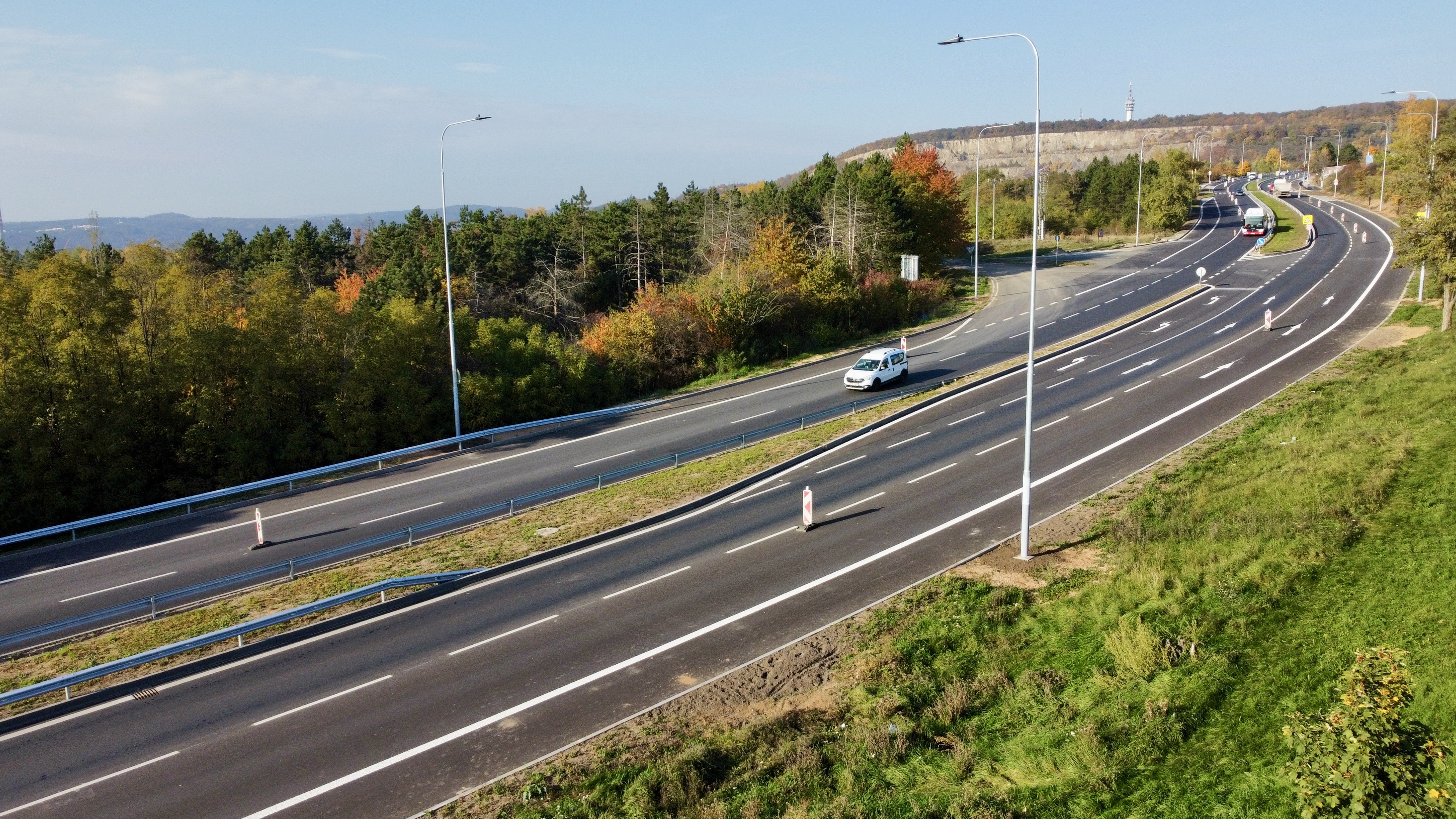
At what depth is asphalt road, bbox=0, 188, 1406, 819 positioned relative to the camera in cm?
1262

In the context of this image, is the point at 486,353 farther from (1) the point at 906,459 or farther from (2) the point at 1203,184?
(2) the point at 1203,184

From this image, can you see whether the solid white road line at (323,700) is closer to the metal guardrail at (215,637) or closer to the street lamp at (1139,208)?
the metal guardrail at (215,637)

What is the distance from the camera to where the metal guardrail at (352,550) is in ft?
58.3

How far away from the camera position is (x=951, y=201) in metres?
76.4

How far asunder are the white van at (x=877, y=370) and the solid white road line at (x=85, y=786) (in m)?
27.9

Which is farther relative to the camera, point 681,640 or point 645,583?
point 645,583

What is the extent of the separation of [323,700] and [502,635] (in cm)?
337

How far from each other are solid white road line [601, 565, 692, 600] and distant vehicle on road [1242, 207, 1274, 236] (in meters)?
78.3

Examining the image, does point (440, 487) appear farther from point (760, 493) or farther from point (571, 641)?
point (571, 641)

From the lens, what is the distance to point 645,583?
19344mm

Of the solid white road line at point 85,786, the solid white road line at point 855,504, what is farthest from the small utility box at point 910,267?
the solid white road line at point 85,786

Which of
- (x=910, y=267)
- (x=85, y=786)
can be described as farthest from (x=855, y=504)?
(x=910, y=267)

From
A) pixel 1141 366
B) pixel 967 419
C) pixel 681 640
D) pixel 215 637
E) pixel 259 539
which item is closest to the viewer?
pixel 215 637

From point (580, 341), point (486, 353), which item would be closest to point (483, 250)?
point (580, 341)
